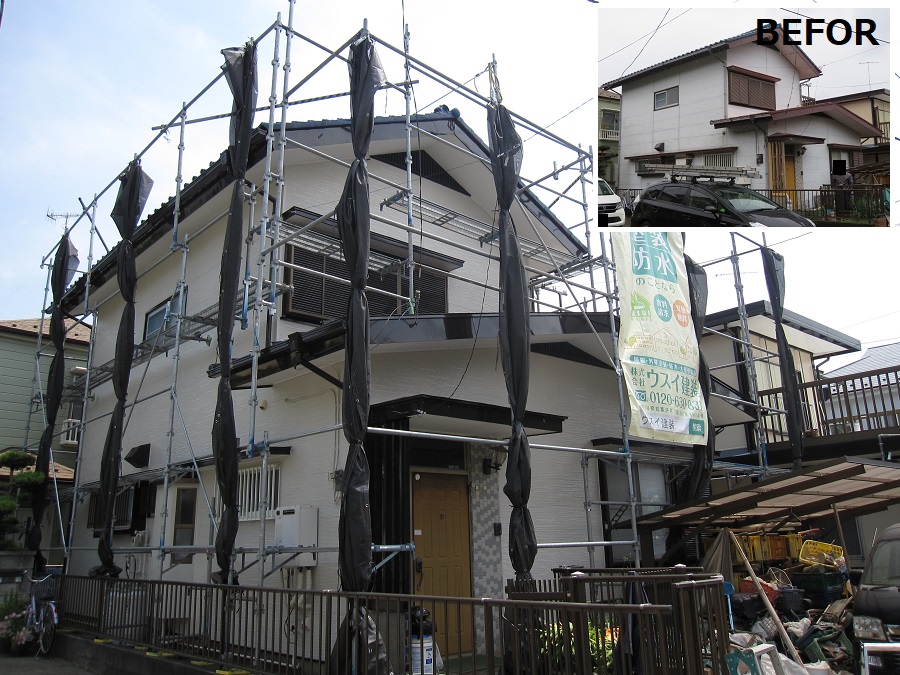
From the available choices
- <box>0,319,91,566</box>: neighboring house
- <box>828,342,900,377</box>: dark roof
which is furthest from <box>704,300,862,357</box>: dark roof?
<box>0,319,91,566</box>: neighboring house

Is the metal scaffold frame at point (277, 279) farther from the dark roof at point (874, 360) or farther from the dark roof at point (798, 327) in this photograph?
the dark roof at point (874, 360)

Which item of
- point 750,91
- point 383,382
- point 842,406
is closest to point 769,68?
point 750,91

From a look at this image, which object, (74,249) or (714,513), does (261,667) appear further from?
(74,249)

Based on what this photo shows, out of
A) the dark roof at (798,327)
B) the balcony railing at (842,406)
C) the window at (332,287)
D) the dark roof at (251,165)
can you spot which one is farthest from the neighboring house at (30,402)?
the balcony railing at (842,406)

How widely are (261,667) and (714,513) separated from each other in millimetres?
5582

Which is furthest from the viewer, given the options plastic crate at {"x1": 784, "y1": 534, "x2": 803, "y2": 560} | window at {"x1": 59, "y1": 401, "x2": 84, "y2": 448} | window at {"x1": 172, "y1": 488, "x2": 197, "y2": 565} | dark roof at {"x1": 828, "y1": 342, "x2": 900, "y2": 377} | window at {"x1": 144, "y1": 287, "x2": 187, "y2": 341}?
dark roof at {"x1": 828, "y1": 342, "x2": 900, "y2": 377}

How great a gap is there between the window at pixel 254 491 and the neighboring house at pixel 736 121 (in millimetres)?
5490

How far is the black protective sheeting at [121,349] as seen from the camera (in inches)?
387

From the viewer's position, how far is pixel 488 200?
1303 cm

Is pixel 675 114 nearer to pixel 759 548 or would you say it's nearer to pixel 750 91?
pixel 750 91

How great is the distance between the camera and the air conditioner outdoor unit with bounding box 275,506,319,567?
8.11 m

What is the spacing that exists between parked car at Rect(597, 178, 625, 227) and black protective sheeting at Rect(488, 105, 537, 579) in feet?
3.24

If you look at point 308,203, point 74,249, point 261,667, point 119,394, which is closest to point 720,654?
point 261,667

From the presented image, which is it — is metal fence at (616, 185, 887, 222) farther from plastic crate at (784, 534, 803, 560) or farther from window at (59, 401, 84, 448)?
window at (59, 401, 84, 448)
